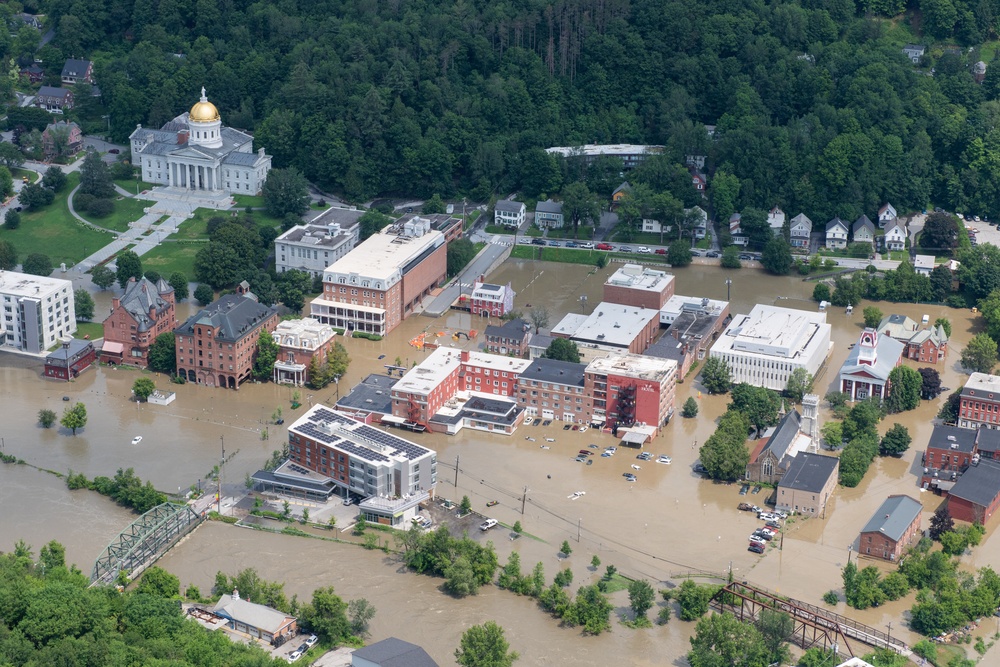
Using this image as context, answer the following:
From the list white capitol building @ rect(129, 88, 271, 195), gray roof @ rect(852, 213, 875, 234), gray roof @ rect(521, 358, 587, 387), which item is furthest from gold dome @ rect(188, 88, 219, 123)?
gray roof @ rect(852, 213, 875, 234)

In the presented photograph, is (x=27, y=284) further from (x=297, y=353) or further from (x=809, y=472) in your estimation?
(x=809, y=472)

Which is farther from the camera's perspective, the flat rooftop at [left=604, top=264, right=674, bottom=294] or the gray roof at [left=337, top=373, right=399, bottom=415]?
the flat rooftop at [left=604, top=264, right=674, bottom=294]

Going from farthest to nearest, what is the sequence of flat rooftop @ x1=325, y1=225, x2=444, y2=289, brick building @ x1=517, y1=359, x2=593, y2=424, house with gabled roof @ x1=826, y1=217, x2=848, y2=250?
house with gabled roof @ x1=826, y1=217, x2=848, y2=250 < flat rooftop @ x1=325, y1=225, x2=444, y2=289 < brick building @ x1=517, y1=359, x2=593, y2=424

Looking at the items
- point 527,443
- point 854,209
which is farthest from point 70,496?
point 854,209

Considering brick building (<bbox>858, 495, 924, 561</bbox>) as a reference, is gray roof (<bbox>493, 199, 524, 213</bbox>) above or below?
below

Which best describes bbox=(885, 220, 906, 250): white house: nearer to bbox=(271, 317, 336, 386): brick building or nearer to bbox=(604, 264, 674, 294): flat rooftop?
bbox=(604, 264, 674, 294): flat rooftop

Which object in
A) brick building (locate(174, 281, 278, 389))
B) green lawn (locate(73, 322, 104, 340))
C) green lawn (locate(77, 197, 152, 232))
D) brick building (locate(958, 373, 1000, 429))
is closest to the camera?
brick building (locate(958, 373, 1000, 429))
